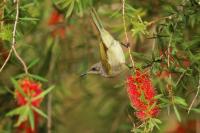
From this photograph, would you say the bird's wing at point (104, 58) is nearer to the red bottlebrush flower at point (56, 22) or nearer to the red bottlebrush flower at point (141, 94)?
the red bottlebrush flower at point (141, 94)

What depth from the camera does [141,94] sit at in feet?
4.27

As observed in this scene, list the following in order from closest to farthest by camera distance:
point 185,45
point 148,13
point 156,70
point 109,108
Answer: point 156,70, point 185,45, point 148,13, point 109,108

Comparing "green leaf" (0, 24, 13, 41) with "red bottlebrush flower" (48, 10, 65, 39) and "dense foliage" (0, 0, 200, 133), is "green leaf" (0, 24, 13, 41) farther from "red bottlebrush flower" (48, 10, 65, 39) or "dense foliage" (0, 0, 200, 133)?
"red bottlebrush flower" (48, 10, 65, 39)

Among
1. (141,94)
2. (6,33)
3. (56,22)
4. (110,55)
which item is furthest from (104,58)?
(56,22)

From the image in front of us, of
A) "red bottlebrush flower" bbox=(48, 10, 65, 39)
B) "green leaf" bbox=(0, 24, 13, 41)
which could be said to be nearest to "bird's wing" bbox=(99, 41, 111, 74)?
"green leaf" bbox=(0, 24, 13, 41)

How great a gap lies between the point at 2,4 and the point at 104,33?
0.33m

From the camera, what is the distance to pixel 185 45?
1486 mm

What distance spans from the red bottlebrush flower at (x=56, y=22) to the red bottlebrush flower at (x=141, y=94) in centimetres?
109

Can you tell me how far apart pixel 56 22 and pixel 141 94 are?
4.11 ft

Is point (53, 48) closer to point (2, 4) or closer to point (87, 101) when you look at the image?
point (87, 101)

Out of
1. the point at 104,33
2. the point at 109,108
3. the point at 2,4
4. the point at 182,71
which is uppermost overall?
the point at 2,4

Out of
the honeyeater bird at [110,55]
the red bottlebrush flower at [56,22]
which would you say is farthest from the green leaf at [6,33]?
the red bottlebrush flower at [56,22]

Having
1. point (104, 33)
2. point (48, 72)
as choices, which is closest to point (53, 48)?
point (48, 72)

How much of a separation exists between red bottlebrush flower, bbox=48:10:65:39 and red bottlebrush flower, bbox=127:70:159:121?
3.57ft
